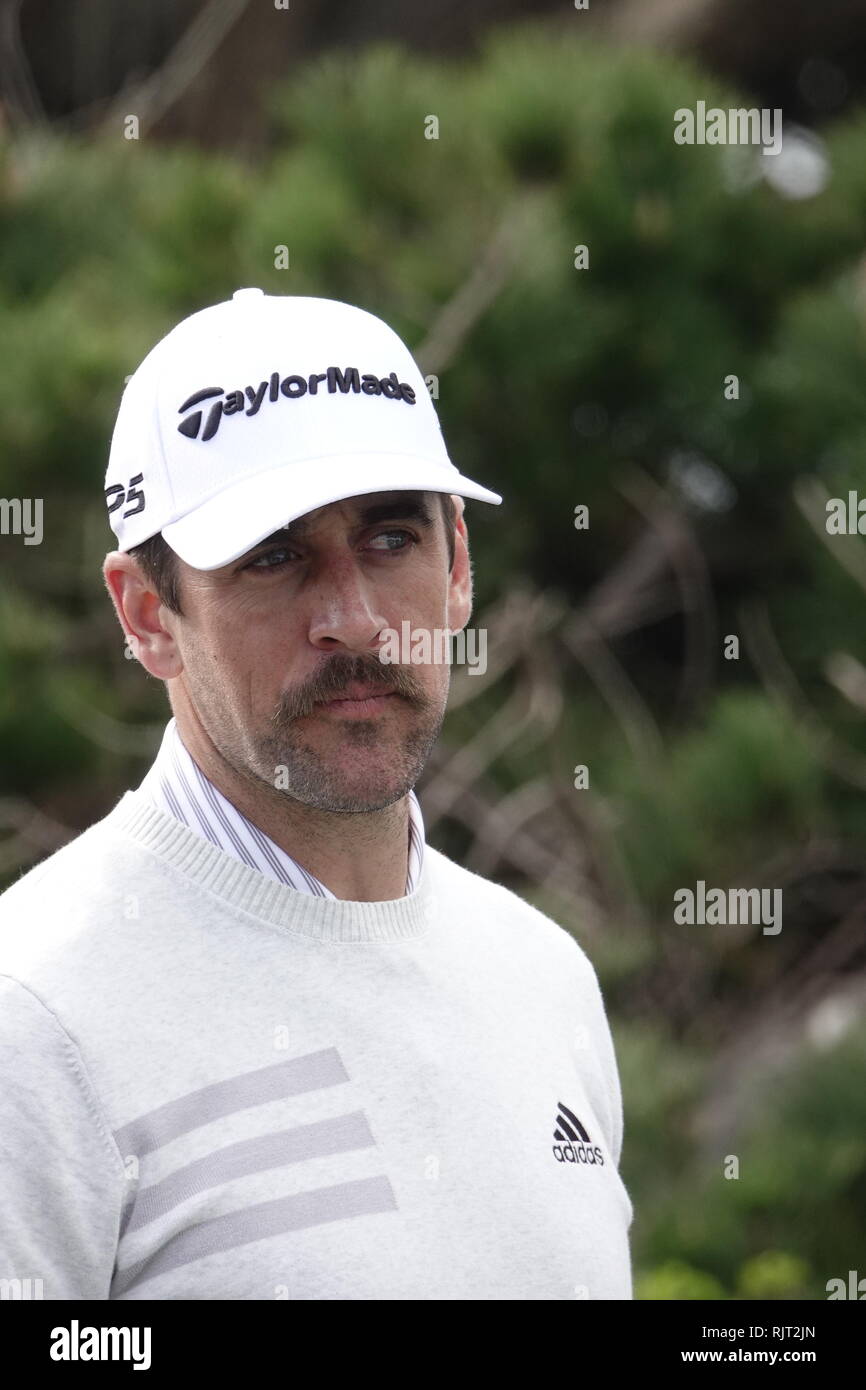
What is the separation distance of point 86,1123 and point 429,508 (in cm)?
46

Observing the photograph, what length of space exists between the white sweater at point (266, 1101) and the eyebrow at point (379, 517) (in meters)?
0.19

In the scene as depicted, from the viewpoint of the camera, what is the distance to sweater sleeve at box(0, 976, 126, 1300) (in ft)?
3.23

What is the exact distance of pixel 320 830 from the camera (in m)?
1.18

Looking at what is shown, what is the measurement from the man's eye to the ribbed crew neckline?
8.8 inches

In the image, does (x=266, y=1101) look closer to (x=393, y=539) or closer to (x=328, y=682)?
(x=328, y=682)

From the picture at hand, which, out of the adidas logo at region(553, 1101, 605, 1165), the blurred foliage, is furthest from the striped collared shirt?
the blurred foliage

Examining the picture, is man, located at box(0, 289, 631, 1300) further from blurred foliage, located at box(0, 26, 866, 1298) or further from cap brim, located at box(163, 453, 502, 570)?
blurred foliage, located at box(0, 26, 866, 1298)

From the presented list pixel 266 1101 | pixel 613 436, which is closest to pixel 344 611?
pixel 266 1101

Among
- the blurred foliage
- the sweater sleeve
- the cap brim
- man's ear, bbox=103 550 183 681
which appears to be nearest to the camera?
the sweater sleeve

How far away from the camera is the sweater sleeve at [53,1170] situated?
3.23 feet

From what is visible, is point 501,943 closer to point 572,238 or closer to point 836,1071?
point 836,1071

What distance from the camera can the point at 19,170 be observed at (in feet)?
10.9

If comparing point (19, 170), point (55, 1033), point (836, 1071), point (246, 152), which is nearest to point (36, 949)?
point (55, 1033)

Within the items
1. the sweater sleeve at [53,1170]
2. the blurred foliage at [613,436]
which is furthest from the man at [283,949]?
the blurred foliage at [613,436]
